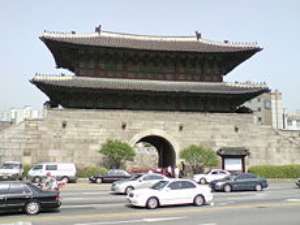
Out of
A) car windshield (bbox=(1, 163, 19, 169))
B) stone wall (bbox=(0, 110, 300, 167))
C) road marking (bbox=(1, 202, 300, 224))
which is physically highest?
stone wall (bbox=(0, 110, 300, 167))

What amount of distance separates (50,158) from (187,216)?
2438 cm

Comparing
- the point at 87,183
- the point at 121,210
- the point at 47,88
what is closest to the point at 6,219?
the point at 121,210

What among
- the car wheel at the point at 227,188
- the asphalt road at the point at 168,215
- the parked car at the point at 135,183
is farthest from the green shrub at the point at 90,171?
the asphalt road at the point at 168,215

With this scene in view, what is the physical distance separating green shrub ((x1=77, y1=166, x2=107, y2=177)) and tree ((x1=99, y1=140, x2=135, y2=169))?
127 centimetres

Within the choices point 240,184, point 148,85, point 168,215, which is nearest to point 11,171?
point 148,85

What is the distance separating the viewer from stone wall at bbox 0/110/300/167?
3819 centimetres

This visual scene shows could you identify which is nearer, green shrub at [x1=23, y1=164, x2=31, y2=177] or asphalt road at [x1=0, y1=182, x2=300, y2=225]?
asphalt road at [x1=0, y1=182, x2=300, y2=225]

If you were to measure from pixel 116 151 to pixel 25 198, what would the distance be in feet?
67.8

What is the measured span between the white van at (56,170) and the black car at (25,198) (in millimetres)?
17068

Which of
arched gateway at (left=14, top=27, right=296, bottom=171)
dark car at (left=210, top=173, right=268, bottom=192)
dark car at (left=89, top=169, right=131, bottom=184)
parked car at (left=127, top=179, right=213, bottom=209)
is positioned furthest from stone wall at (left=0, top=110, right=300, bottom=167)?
parked car at (left=127, top=179, right=213, bottom=209)

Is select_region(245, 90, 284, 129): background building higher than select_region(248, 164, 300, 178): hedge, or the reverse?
select_region(245, 90, 284, 129): background building

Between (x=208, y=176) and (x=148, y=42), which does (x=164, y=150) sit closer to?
(x=208, y=176)

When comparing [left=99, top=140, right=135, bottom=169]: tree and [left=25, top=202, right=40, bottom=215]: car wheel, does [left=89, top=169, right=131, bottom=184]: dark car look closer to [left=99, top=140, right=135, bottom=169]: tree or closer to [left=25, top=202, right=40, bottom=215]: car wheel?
[left=99, top=140, right=135, bottom=169]: tree

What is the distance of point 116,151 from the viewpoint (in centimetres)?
3822
